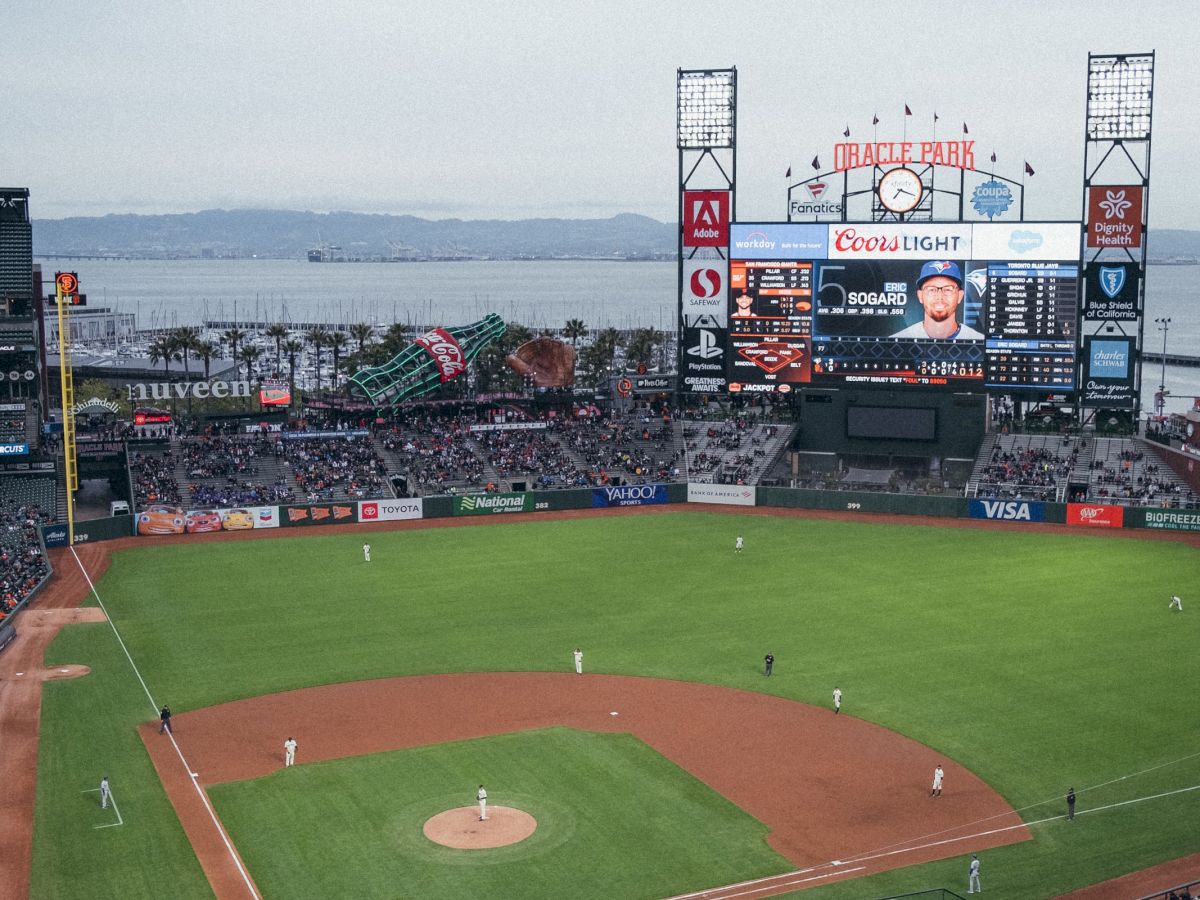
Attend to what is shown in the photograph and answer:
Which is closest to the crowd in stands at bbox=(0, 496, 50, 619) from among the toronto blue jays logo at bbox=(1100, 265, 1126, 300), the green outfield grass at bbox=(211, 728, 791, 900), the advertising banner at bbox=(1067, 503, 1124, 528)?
the green outfield grass at bbox=(211, 728, 791, 900)

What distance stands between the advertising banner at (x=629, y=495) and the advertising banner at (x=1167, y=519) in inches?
991

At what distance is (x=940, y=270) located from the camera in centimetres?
6806

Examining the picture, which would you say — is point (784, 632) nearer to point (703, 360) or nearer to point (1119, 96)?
point (703, 360)

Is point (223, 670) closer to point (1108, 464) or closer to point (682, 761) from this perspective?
point (682, 761)

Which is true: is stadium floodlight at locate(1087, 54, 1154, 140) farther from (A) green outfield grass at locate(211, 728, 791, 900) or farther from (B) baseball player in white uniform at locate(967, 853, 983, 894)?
(B) baseball player in white uniform at locate(967, 853, 983, 894)

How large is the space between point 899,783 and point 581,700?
10893 millimetres

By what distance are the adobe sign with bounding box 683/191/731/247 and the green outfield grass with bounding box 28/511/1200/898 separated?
1525 cm

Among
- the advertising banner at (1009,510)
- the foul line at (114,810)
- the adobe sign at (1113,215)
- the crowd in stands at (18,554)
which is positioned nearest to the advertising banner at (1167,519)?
the advertising banner at (1009,510)

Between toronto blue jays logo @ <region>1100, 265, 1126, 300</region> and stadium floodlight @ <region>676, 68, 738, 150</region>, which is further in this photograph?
stadium floodlight @ <region>676, 68, 738, 150</region>

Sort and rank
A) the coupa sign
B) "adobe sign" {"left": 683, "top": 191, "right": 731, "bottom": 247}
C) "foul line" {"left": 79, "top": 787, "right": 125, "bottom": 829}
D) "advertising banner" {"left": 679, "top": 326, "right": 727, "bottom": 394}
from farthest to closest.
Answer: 1. the coupa sign
2. "advertising banner" {"left": 679, "top": 326, "right": 727, "bottom": 394}
3. "adobe sign" {"left": 683, "top": 191, "right": 731, "bottom": 247}
4. "foul line" {"left": 79, "top": 787, "right": 125, "bottom": 829}

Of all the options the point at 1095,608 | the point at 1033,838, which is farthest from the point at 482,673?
the point at 1095,608

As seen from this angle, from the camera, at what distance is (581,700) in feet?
135

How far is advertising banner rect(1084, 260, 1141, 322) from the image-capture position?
67812 mm

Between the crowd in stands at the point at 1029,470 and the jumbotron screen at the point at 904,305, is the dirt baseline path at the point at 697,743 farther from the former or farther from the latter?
the crowd in stands at the point at 1029,470
